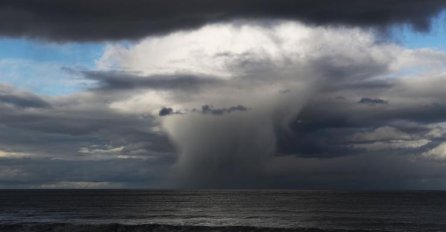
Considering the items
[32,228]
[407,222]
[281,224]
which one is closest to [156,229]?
[32,228]

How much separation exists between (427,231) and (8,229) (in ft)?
169

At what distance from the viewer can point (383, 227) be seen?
76.4 metres

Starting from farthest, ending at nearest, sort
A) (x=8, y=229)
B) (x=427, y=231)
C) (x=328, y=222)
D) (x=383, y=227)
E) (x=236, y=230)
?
(x=328, y=222)
(x=383, y=227)
(x=427, y=231)
(x=8, y=229)
(x=236, y=230)

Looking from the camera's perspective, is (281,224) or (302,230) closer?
(302,230)

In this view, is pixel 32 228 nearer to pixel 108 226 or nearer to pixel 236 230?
pixel 108 226

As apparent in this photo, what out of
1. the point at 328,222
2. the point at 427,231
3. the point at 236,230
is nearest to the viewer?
the point at 236,230

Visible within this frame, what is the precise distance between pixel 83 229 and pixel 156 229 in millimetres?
7197

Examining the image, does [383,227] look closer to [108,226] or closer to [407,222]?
[407,222]

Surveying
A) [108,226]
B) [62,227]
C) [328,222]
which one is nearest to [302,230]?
[108,226]

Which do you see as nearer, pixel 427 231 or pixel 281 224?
pixel 427 231

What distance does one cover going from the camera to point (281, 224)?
80.9 meters

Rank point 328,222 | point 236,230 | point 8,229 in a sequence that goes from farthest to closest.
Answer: point 328,222 → point 8,229 → point 236,230

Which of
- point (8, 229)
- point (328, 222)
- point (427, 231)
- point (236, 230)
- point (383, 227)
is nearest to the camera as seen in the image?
point (236, 230)

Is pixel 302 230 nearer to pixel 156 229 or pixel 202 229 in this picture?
pixel 202 229
